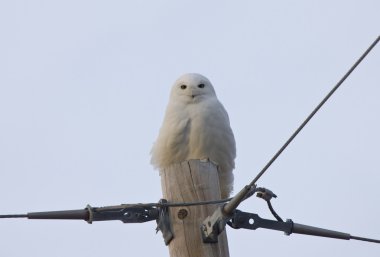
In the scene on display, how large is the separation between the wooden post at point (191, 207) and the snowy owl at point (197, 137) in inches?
62.1

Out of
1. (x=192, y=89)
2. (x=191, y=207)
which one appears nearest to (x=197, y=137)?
(x=192, y=89)

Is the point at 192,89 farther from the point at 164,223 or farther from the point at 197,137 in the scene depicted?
the point at 164,223

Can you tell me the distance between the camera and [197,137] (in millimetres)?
6980

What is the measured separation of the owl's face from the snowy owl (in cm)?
1

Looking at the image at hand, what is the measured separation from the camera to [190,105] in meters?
7.51

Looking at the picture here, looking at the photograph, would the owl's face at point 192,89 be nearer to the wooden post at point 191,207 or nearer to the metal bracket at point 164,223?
the wooden post at point 191,207

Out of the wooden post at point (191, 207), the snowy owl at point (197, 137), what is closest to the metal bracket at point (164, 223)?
the wooden post at point (191, 207)

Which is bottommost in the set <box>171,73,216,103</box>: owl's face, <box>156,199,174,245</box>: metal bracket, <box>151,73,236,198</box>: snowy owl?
<box>156,199,174,245</box>: metal bracket

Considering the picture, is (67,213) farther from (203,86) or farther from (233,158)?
(203,86)

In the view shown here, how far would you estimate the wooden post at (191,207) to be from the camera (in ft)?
16.6

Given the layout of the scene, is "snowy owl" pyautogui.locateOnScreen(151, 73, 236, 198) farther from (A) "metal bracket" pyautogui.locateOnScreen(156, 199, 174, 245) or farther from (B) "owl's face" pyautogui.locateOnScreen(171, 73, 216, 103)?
(A) "metal bracket" pyautogui.locateOnScreen(156, 199, 174, 245)

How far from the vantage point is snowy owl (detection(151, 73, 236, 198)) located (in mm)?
6953

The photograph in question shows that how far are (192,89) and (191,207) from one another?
8.56 ft

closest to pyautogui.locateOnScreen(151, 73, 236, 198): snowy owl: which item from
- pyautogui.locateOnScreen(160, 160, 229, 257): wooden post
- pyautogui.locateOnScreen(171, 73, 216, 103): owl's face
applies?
pyautogui.locateOnScreen(171, 73, 216, 103): owl's face
